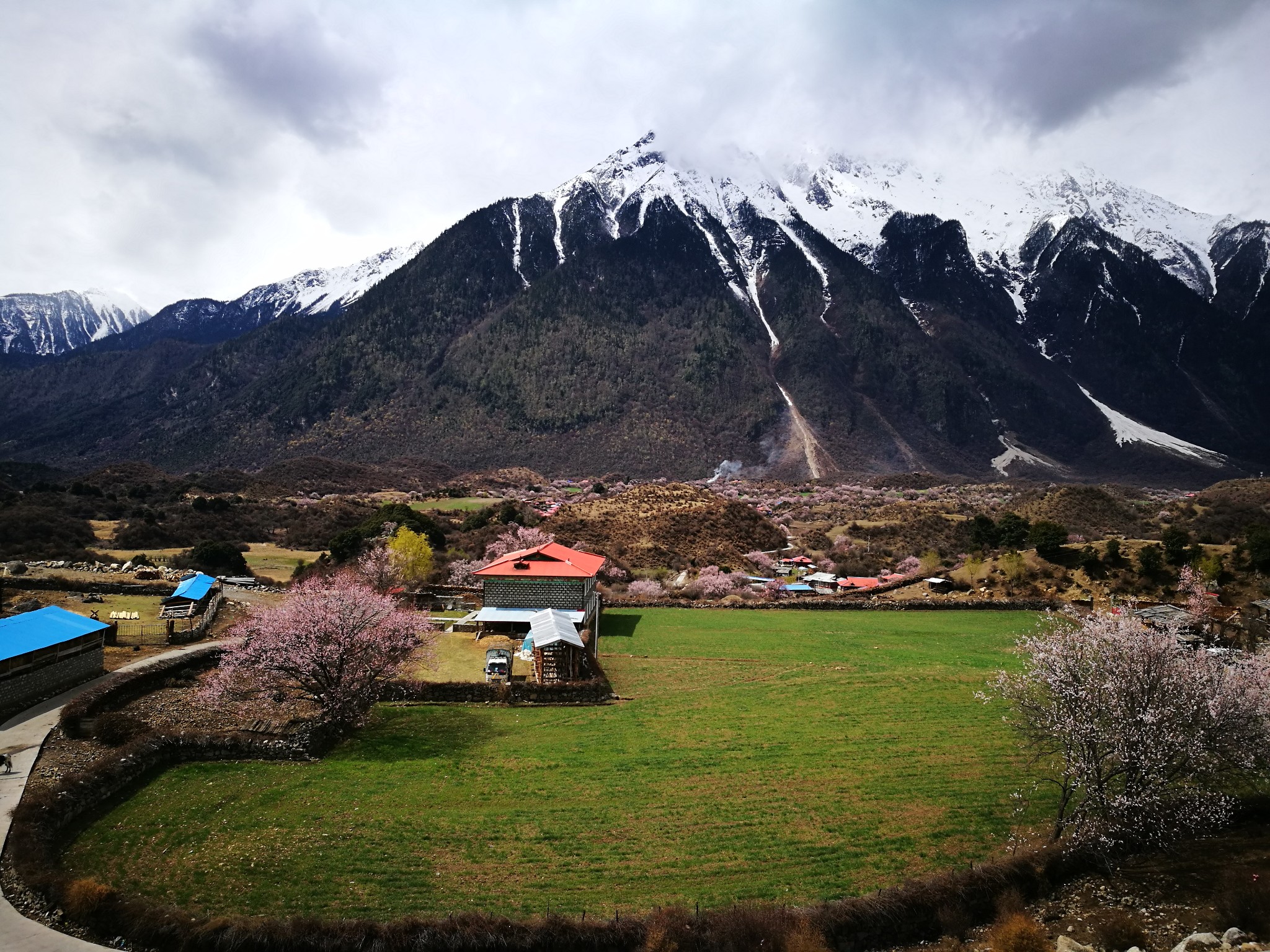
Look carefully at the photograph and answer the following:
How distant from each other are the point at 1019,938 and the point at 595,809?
7789 mm

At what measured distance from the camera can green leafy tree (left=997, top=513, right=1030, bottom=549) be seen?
46.6 meters

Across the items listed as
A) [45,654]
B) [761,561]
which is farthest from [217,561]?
[761,561]

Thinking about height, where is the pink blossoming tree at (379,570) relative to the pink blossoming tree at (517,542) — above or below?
below

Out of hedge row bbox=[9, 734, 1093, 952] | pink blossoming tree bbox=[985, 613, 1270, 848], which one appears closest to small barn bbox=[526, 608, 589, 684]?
hedge row bbox=[9, 734, 1093, 952]

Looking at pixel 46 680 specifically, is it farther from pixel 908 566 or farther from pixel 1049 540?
pixel 908 566

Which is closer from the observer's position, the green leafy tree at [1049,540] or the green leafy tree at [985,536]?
the green leafy tree at [1049,540]

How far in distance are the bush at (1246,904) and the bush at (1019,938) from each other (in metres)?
3.22

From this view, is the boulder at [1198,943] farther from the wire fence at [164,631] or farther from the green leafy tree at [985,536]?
the green leafy tree at [985,536]

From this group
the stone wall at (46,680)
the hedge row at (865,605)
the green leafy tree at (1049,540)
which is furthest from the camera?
the green leafy tree at (1049,540)

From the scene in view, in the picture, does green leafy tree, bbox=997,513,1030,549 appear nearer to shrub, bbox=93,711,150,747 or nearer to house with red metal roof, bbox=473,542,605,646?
house with red metal roof, bbox=473,542,605,646

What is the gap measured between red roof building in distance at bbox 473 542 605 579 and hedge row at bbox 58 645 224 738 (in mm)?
11123

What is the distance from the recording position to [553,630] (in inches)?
987

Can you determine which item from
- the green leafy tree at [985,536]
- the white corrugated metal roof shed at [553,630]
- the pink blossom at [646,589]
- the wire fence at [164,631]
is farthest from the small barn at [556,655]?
the green leafy tree at [985,536]

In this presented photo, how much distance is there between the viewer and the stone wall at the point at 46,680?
69.2 feet
